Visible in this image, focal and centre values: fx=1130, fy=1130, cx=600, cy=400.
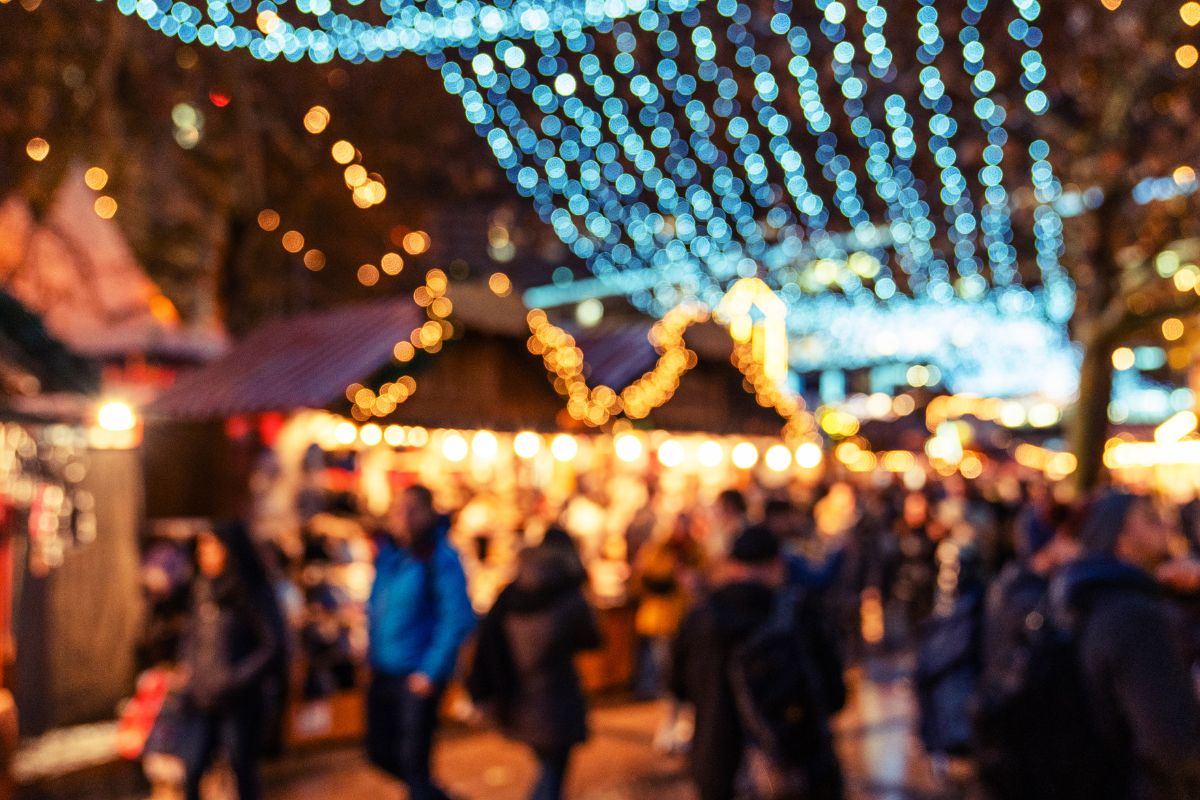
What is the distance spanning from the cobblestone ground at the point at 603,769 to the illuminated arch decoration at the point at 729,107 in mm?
5880

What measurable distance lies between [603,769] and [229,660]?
3.14 m

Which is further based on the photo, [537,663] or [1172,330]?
[1172,330]

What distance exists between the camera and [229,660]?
5379mm

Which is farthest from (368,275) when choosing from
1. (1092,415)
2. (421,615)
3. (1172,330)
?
(1172,330)

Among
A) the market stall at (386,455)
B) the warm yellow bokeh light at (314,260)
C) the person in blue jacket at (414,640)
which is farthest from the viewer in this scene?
the warm yellow bokeh light at (314,260)

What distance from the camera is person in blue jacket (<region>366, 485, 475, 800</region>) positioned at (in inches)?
216

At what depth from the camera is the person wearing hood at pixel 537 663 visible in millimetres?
5285

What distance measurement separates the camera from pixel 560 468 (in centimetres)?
1459

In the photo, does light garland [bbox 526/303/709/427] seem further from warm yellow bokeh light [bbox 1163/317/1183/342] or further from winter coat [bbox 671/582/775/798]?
warm yellow bokeh light [bbox 1163/317/1183/342]

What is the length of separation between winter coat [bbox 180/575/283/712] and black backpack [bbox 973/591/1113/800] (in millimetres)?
3404

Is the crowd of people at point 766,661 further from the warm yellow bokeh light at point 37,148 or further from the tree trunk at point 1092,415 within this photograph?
the tree trunk at point 1092,415

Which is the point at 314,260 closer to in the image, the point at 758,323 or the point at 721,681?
the point at 758,323

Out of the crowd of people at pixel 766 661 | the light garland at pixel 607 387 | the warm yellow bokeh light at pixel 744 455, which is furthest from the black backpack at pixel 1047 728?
the warm yellow bokeh light at pixel 744 455

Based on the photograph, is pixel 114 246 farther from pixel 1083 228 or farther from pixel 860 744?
pixel 1083 228
